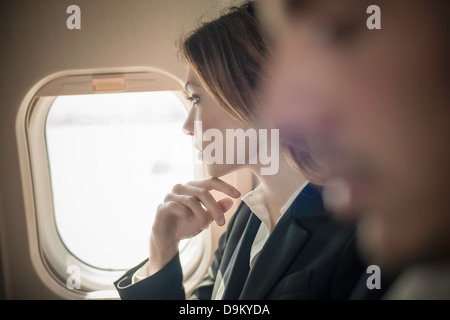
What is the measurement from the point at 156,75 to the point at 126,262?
2.35 ft

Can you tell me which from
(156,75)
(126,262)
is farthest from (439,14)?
(126,262)

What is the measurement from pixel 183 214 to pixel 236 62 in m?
0.41

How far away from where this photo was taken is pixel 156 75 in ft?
3.34

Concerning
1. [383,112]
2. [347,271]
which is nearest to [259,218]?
[347,271]

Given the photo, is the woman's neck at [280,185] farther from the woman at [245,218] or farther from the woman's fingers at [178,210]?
the woman's fingers at [178,210]

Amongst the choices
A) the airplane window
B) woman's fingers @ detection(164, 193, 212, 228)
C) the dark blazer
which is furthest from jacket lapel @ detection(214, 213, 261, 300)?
the airplane window

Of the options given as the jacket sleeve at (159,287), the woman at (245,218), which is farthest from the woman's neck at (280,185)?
the jacket sleeve at (159,287)

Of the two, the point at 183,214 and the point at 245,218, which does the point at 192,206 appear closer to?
the point at 183,214

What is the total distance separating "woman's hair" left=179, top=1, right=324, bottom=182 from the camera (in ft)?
2.49

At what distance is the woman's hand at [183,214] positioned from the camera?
0.84 meters

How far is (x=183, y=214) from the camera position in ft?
2.79

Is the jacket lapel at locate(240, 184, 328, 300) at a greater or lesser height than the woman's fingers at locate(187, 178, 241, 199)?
lesser

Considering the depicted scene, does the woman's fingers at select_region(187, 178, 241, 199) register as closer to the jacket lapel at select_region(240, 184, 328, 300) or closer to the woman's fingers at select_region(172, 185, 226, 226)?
the woman's fingers at select_region(172, 185, 226, 226)

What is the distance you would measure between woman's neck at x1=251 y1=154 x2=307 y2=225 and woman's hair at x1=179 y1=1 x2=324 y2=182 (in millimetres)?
33
